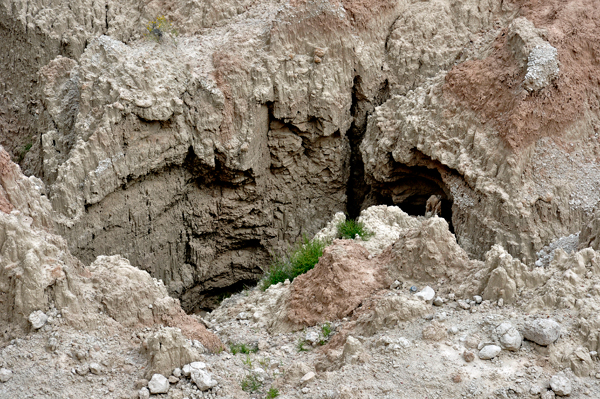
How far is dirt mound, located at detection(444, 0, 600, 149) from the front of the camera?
820 cm

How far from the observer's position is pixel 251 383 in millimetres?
4816

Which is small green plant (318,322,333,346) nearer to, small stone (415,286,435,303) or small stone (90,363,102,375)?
small stone (415,286,435,303)

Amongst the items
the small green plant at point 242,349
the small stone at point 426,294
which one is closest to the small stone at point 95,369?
the small green plant at point 242,349

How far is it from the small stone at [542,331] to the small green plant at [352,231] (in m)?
3.10

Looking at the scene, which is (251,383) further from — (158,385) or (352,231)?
(352,231)

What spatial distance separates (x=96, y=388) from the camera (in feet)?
14.8

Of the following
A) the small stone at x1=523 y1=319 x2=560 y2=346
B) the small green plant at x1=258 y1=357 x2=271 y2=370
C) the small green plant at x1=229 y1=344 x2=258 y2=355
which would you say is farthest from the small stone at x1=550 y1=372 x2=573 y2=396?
the small green plant at x1=229 y1=344 x2=258 y2=355

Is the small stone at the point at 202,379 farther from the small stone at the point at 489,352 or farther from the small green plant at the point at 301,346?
the small stone at the point at 489,352

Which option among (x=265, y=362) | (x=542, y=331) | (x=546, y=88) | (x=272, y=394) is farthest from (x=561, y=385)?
(x=546, y=88)

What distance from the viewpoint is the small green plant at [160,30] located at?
31.7 feet

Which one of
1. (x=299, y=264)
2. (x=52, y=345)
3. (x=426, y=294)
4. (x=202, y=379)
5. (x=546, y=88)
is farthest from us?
(x=546, y=88)

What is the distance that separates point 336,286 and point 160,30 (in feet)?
18.3

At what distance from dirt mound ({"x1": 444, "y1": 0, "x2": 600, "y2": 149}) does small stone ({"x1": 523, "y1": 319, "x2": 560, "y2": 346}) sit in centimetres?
403

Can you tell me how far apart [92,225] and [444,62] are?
579cm
